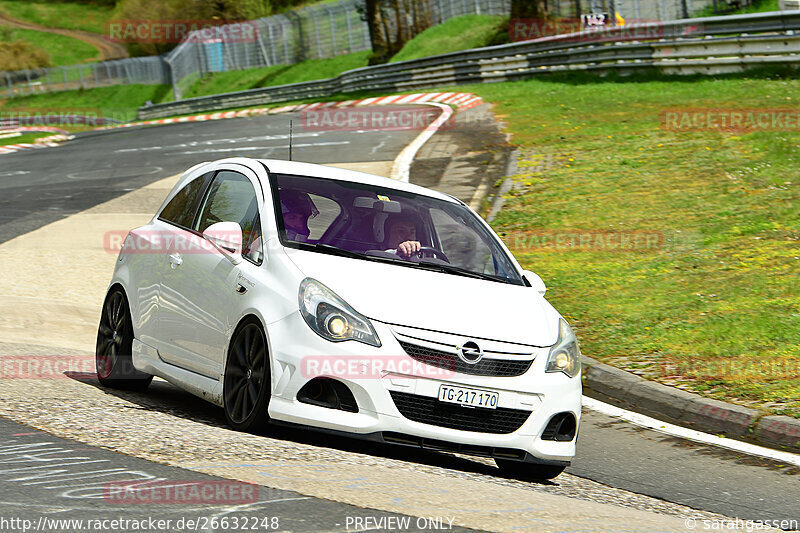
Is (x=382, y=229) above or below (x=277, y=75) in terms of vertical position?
above

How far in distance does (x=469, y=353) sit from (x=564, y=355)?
0.72 meters

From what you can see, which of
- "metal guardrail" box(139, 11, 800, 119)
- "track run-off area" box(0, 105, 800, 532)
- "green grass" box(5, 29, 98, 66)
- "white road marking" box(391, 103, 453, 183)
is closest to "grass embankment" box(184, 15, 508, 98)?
"metal guardrail" box(139, 11, 800, 119)

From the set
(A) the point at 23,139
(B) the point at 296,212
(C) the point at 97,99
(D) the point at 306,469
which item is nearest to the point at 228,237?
(B) the point at 296,212

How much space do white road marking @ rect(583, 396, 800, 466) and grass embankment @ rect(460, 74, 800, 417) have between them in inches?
19.0

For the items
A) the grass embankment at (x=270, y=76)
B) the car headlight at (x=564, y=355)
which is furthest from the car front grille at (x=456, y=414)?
the grass embankment at (x=270, y=76)

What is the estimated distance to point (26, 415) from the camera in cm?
628

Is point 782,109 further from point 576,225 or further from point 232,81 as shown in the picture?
point 232,81

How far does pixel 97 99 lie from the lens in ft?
240

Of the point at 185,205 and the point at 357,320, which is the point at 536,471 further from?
the point at 185,205

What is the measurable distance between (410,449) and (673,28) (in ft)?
74.0

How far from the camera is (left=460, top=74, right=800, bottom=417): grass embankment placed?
9.44 meters

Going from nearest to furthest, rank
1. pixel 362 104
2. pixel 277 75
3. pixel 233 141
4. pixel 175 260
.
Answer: pixel 175 260 < pixel 233 141 < pixel 362 104 < pixel 277 75

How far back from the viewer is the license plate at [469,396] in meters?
5.90

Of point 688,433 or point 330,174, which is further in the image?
point 688,433
